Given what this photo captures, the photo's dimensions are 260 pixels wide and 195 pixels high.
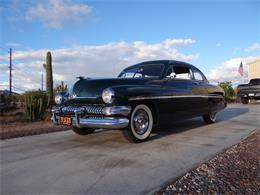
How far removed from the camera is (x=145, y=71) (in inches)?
261

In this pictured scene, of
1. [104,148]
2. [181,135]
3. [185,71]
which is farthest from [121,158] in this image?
[185,71]

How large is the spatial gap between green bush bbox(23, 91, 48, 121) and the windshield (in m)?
4.32

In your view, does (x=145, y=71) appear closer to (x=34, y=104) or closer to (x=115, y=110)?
(x=115, y=110)

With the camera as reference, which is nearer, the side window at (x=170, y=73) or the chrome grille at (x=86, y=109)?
the chrome grille at (x=86, y=109)

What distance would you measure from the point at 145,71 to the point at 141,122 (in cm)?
158

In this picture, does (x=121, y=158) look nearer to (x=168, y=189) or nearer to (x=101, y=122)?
(x=101, y=122)

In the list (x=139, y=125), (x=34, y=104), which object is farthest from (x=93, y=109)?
(x=34, y=104)

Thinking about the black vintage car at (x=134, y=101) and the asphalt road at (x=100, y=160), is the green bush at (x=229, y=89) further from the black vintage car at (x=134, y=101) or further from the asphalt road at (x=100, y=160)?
the asphalt road at (x=100, y=160)

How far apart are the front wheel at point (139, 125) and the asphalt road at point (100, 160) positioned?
0.17 meters

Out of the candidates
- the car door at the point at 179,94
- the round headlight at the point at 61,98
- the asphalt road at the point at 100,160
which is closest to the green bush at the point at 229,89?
the car door at the point at 179,94

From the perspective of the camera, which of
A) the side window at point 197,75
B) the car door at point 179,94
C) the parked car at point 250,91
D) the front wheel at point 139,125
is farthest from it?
the parked car at point 250,91

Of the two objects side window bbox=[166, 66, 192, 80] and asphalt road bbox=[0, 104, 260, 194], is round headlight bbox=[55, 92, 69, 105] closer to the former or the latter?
asphalt road bbox=[0, 104, 260, 194]

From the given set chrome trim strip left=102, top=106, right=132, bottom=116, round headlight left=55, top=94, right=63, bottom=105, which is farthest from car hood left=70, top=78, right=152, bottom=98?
chrome trim strip left=102, top=106, right=132, bottom=116

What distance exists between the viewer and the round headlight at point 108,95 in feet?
16.4
